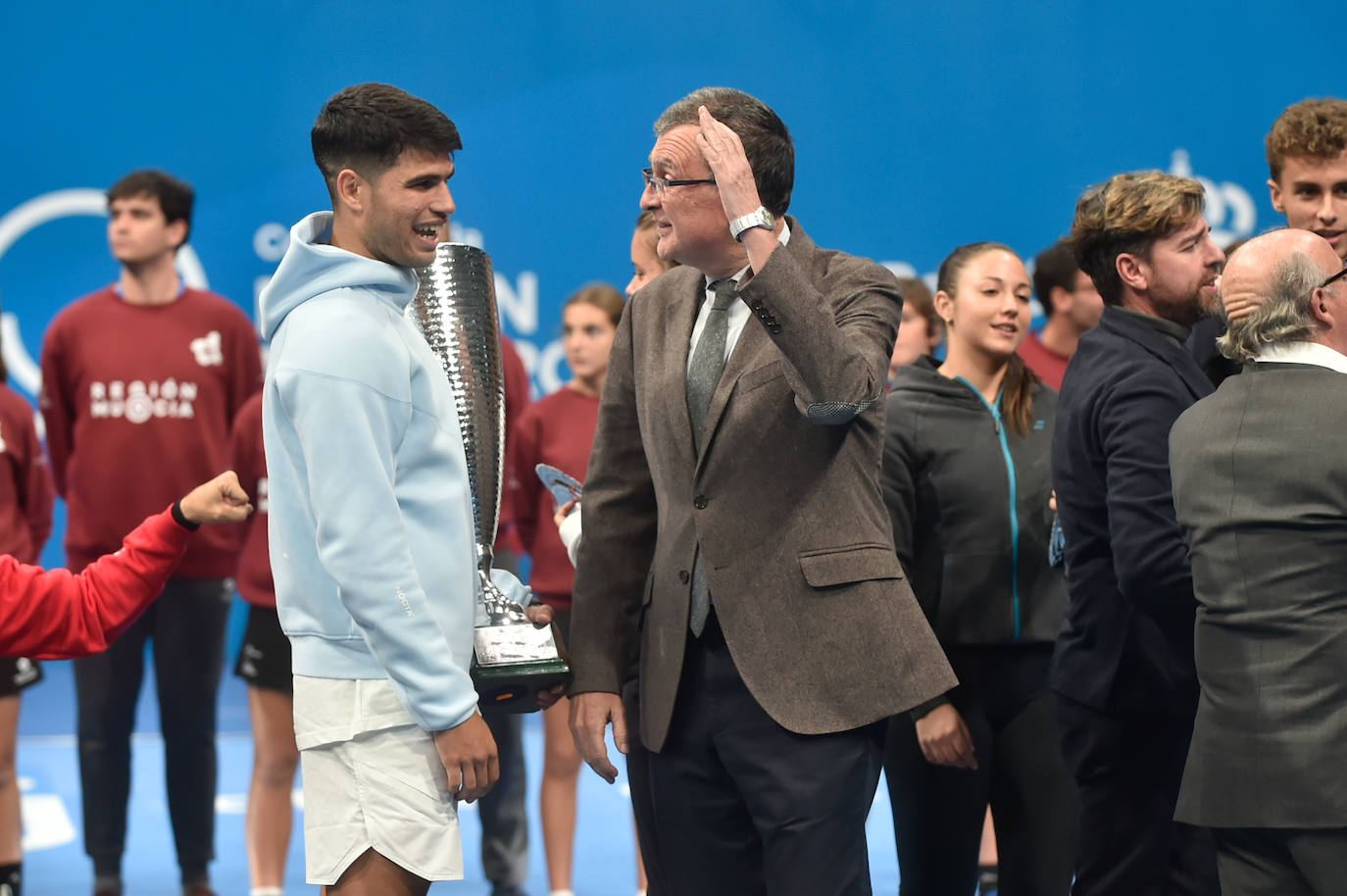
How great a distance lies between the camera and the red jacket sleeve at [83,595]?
2.49 meters

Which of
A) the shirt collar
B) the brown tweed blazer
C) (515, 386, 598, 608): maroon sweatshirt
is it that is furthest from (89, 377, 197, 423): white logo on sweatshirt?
the shirt collar

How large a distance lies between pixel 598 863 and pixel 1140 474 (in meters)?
3.02

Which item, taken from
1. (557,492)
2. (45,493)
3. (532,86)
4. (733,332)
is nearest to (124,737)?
(45,493)

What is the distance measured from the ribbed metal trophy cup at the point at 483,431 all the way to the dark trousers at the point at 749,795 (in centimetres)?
22

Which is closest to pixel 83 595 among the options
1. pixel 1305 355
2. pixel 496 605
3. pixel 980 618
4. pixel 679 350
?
pixel 496 605

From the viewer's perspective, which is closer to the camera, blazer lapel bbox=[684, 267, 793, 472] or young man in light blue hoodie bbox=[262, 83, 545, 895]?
young man in light blue hoodie bbox=[262, 83, 545, 895]

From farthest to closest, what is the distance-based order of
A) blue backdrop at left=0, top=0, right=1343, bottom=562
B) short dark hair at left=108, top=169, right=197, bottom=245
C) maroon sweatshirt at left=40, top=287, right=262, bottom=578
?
blue backdrop at left=0, top=0, right=1343, bottom=562 → short dark hair at left=108, top=169, right=197, bottom=245 → maroon sweatshirt at left=40, top=287, right=262, bottom=578

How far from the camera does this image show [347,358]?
2121mm

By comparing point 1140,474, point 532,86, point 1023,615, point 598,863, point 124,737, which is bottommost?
point 598,863

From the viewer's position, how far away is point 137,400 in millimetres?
4934

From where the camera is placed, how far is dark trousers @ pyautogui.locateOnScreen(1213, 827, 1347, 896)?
2.19 meters

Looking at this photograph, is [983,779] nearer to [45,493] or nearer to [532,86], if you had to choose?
[45,493]

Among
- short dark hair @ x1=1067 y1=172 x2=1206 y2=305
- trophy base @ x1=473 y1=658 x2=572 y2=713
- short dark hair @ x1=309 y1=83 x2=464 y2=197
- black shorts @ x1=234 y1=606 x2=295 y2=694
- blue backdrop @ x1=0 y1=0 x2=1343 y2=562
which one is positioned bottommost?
black shorts @ x1=234 y1=606 x2=295 y2=694

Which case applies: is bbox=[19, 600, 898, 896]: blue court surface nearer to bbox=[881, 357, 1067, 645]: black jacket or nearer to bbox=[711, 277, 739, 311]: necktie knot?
bbox=[881, 357, 1067, 645]: black jacket
